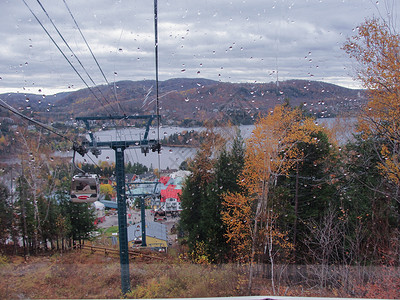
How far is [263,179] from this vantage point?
4.89 m

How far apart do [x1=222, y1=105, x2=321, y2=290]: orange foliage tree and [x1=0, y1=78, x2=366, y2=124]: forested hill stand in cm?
50

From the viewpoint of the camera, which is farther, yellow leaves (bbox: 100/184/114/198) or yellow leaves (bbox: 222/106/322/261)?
yellow leaves (bbox: 100/184/114/198)

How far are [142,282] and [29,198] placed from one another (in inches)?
97.9

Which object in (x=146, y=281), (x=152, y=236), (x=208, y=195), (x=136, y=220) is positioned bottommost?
(x=146, y=281)

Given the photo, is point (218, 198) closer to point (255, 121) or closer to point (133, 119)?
point (255, 121)

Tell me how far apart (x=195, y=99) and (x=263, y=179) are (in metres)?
2.10

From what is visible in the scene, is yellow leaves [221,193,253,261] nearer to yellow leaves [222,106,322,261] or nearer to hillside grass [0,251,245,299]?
yellow leaves [222,106,322,261]

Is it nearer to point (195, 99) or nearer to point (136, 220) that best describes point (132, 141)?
point (195, 99)

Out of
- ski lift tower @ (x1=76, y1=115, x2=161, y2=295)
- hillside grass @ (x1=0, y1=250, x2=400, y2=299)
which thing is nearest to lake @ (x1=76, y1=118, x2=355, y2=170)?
ski lift tower @ (x1=76, y1=115, x2=161, y2=295)

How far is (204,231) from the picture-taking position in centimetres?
518

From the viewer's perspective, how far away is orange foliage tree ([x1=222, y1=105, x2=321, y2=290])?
4.79 m

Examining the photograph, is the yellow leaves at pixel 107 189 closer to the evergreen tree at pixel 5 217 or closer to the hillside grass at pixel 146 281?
the hillside grass at pixel 146 281

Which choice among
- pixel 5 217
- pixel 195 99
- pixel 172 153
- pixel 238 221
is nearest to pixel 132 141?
pixel 172 153

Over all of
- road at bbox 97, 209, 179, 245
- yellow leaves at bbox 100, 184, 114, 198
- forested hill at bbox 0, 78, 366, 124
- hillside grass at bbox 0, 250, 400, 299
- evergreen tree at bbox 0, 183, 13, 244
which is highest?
forested hill at bbox 0, 78, 366, 124
